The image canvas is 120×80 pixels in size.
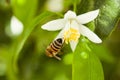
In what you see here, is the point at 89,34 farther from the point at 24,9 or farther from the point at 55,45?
the point at 24,9

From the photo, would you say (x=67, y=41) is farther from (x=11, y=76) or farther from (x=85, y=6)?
(x=11, y=76)

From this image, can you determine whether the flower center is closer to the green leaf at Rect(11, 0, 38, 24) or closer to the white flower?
the white flower

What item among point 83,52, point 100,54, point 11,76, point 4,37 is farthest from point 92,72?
point 4,37

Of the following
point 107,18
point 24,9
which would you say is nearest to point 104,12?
point 107,18

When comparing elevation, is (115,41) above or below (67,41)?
below

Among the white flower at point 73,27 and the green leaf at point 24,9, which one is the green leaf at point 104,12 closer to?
the white flower at point 73,27

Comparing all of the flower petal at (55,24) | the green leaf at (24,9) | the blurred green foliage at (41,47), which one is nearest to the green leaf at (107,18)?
the blurred green foliage at (41,47)

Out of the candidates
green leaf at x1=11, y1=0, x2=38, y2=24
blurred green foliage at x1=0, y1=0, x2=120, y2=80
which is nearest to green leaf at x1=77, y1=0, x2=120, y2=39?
blurred green foliage at x1=0, y1=0, x2=120, y2=80
